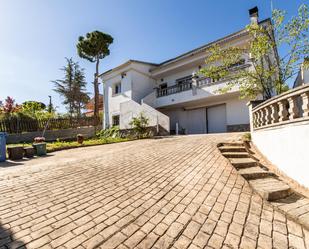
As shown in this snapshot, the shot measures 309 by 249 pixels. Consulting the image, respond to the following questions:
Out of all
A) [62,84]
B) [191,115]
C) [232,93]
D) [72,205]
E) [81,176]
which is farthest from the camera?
[62,84]

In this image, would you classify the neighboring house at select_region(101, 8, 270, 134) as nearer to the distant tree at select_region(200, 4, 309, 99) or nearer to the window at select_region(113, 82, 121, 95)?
the window at select_region(113, 82, 121, 95)

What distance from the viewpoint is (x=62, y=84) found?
30828 millimetres

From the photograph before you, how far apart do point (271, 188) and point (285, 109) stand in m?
2.01

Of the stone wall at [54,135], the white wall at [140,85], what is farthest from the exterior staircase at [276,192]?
the white wall at [140,85]

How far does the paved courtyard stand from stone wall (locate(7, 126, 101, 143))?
11387mm

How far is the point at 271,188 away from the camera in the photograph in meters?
3.53

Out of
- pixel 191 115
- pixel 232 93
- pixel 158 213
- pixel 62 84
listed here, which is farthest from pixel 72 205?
pixel 62 84

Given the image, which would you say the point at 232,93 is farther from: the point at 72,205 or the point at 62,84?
the point at 62,84

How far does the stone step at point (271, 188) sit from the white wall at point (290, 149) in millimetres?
406

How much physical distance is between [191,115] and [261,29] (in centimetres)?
1012

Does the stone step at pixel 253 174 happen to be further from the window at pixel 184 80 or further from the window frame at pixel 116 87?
the window frame at pixel 116 87

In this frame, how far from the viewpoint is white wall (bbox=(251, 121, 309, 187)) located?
11.6 ft

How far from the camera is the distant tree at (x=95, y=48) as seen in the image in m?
22.8

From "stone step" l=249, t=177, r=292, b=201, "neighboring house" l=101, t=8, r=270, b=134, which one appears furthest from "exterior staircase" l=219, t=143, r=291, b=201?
"neighboring house" l=101, t=8, r=270, b=134
